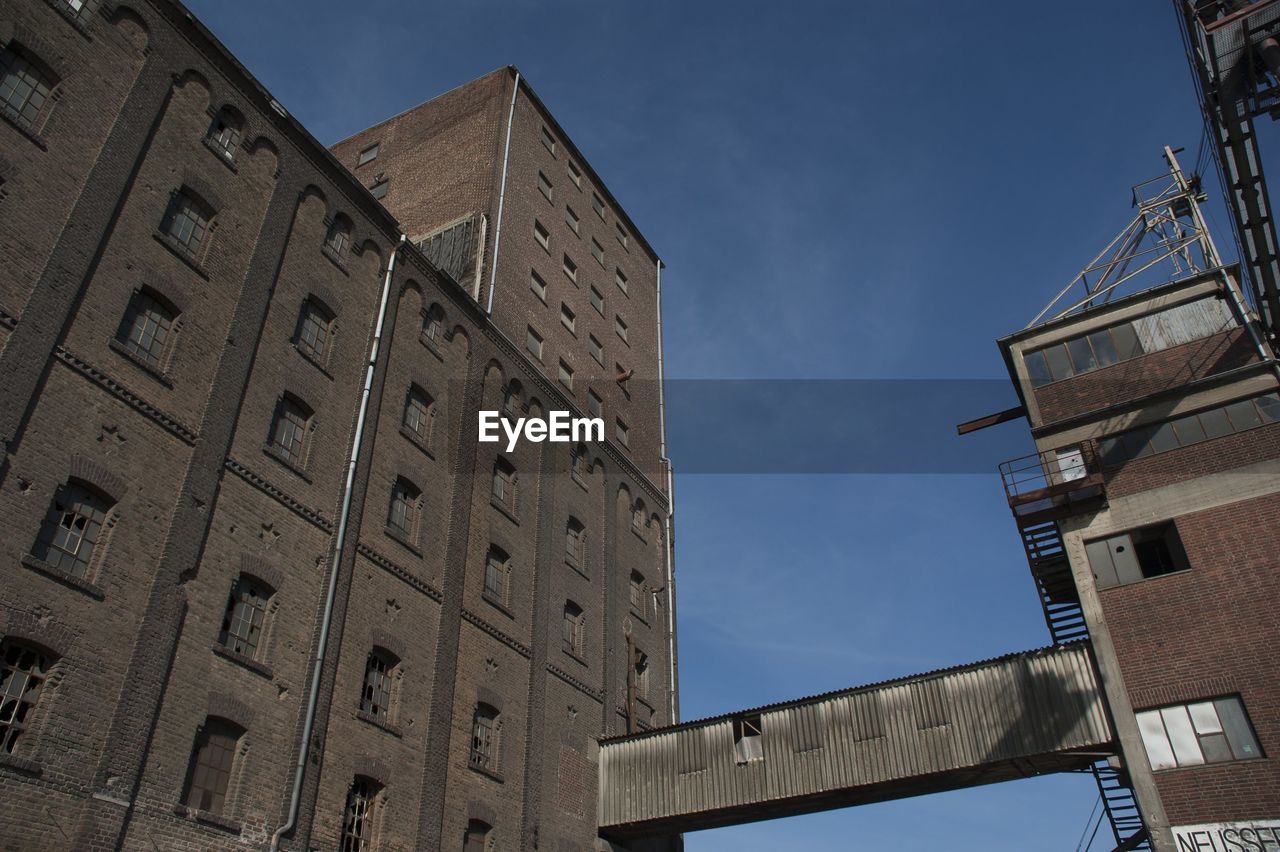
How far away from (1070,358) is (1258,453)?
4.61m

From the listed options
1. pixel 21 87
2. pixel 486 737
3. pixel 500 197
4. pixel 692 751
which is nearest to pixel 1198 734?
pixel 692 751

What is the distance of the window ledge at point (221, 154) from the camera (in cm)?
1893

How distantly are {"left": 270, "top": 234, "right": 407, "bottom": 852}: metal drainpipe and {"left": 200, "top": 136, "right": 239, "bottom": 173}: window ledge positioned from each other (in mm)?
4422

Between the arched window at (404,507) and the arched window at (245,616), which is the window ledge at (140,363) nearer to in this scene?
the arched window at (245,616)

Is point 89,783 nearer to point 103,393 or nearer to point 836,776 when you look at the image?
point 103,393

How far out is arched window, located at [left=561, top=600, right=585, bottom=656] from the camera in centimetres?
2580

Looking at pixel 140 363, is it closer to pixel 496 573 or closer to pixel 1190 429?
pixel 496 573

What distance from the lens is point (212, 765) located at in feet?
49.4

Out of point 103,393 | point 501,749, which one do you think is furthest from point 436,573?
point 103,393

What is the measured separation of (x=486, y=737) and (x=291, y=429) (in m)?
8.11

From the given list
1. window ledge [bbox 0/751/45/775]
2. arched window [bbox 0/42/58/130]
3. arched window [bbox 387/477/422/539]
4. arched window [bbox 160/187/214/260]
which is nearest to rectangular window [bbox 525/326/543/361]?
arched window [bbox 387/477/422/539]

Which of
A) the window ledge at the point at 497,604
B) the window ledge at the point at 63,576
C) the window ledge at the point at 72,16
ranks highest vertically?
the window ledge at the point at 72,16

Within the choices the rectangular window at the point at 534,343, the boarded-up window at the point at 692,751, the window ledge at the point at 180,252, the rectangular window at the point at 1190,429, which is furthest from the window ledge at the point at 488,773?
the rectangular window at the point at 1190,429

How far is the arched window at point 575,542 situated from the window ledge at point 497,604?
398 centimetres
